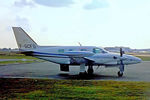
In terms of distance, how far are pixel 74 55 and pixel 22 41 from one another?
6.50m

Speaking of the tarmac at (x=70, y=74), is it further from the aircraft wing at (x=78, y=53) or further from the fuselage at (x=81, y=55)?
the aircraft wing at (x=78, y=53)

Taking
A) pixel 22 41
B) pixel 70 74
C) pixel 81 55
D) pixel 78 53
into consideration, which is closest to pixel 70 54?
pixel 78 53

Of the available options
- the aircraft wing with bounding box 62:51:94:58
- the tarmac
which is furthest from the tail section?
the aircraft wing with bounding box 62:51:94:58

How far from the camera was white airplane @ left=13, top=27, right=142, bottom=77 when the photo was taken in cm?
2048

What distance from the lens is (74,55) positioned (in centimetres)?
1970

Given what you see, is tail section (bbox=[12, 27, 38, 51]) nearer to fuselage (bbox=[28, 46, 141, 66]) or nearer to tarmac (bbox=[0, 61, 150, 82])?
fuselage (bbox=[28, 46, 141, 66])

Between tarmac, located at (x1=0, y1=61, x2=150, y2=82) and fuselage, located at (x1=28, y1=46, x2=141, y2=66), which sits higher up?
fuselage, located at (x1=28, y1=46, x2=141, y2=66)

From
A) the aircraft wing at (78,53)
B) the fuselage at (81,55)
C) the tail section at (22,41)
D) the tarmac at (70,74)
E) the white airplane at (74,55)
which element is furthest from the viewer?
the tail section at (22,41)

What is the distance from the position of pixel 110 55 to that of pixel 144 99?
11.5 m

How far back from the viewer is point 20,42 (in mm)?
23391

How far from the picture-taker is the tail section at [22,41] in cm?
2333

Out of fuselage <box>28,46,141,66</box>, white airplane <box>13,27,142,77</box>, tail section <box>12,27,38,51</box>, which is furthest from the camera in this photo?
tail section <box>12,27,38,51</box>

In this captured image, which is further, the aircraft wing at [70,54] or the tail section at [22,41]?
the tail section at [22,41]

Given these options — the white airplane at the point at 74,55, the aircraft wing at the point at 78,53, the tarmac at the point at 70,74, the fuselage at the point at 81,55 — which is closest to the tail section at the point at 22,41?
the white airplane at the point at 74,55
